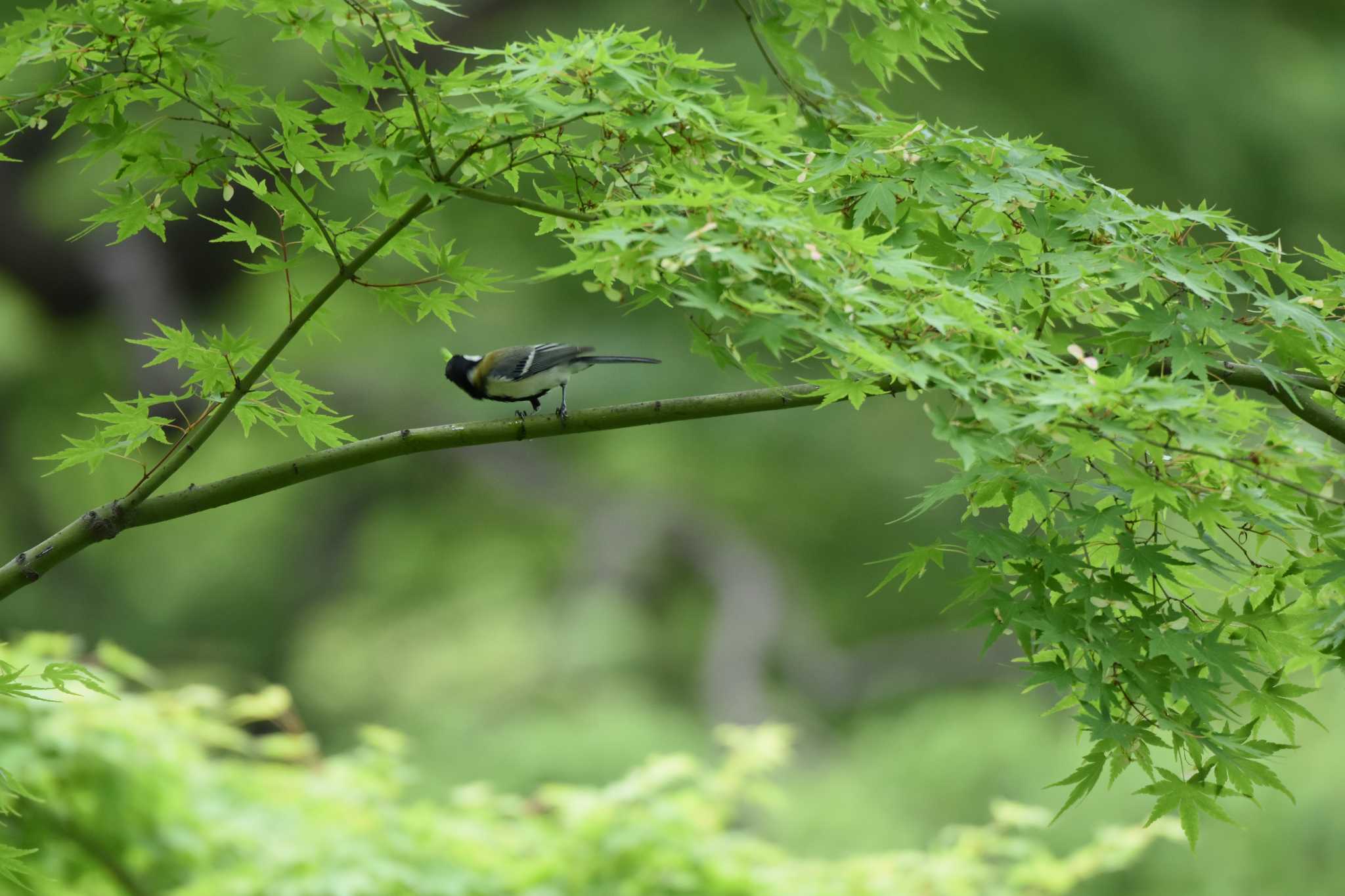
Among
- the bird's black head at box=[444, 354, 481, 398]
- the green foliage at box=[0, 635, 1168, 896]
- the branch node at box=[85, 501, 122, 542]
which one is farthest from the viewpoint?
the green foliage at box=[0, 635, 1168, 896]

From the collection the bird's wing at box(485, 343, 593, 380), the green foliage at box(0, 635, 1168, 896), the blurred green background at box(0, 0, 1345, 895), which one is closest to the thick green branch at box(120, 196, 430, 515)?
the bird's wing at box(485, 343, 593, 380)

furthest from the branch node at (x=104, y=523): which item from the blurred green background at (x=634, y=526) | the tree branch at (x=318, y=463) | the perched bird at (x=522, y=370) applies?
the blurred green background at (x=634, y=526)

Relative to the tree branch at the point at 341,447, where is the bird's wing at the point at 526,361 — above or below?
above

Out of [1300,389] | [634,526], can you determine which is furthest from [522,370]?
[634,526]

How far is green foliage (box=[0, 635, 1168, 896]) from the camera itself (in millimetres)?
3350

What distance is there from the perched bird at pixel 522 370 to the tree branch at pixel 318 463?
Result: 2.88 feet

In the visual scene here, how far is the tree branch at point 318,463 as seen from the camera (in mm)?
2105

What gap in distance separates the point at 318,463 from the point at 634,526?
7.53 m

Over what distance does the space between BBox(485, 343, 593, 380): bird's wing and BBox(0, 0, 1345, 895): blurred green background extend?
466 centimetres

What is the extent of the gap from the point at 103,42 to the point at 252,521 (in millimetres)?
8821

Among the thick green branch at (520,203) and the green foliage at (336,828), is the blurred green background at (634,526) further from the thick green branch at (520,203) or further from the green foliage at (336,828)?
the thick green branch at (520,203)

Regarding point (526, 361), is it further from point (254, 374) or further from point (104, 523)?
point (104, 523)

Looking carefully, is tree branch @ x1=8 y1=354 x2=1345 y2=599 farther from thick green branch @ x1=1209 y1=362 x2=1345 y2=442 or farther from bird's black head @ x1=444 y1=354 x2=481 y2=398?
bird's black head @ x1=444 y1=354 x2=481 y2=398

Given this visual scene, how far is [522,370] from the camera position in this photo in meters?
3.08
